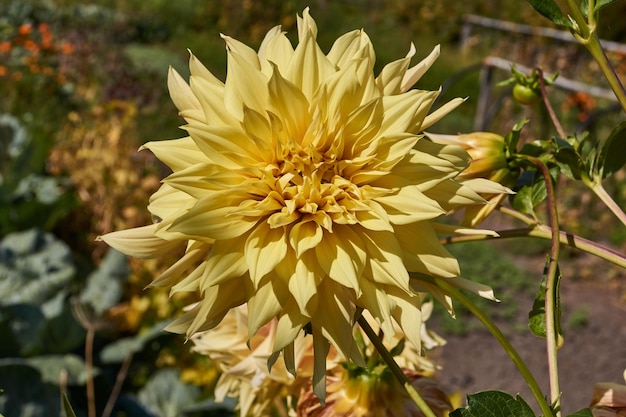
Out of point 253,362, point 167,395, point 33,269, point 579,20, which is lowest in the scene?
point 167,395

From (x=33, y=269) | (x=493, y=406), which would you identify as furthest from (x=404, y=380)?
(x=33, y=269)

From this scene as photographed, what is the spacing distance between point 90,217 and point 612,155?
2.98 meters

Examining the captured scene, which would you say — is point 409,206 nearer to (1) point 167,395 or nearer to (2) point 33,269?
(1) point 167,395

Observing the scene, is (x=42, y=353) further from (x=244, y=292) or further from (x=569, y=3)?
(x=569, y=3)

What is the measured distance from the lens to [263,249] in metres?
0.46

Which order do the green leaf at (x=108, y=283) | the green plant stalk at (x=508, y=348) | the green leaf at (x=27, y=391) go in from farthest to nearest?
the green leaf at (x=108, y=283) < the green leaf at (x=27, y=391) < the green plant stalk at (x=508, y=348)

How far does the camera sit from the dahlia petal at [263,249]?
1.44ft

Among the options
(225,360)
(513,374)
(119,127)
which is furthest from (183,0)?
(225,360)

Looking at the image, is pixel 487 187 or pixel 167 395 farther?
pixel 167 395

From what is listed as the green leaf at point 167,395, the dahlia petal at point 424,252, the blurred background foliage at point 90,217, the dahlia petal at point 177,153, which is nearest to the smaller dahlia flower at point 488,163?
the dahlia petal at point 424,252

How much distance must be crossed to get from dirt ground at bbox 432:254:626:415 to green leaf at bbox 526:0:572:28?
106 inches

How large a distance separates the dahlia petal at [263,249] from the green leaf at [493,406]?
0.14 meters

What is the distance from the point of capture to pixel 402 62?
1.60 ft

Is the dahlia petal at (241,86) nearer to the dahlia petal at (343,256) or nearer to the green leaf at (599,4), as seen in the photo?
the dahlia petal at (343,256)
